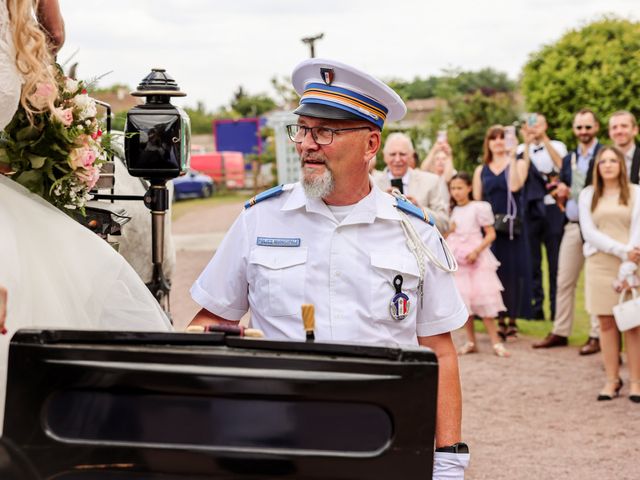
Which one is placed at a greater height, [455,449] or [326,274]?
[326,274]

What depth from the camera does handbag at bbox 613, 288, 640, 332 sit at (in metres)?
7.73

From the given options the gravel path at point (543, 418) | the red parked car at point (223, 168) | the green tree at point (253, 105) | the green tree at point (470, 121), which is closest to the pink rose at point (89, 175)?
the gravel path at point (543, 418)

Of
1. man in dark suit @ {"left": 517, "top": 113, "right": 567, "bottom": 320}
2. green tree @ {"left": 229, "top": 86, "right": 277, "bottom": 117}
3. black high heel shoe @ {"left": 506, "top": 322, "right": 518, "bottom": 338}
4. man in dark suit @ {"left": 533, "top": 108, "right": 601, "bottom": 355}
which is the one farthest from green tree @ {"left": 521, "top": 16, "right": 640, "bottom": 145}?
green tree @ {"left": 229, "top": 86, "right": 277, "bottom": 117}

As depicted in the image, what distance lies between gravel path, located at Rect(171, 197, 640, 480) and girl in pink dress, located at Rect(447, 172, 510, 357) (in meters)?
0.28

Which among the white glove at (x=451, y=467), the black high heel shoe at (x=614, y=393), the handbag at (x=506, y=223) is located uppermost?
the handbag at (x=506, y=223)

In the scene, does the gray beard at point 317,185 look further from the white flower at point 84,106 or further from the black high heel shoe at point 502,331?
the black high heel shoe at point 502,331

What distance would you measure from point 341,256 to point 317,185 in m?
0.23

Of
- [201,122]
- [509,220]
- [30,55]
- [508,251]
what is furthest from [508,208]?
[201,122]

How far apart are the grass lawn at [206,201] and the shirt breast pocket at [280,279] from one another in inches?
936

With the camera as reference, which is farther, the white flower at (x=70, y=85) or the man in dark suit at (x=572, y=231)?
the man in dark suit at (x=572, y=231)

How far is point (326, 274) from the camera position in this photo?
3.26 meters

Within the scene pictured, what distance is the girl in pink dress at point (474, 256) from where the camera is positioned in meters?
9.81

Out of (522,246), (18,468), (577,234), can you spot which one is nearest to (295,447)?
(18,468)

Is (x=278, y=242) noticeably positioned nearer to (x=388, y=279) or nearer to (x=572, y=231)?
(x=388, y=279)
